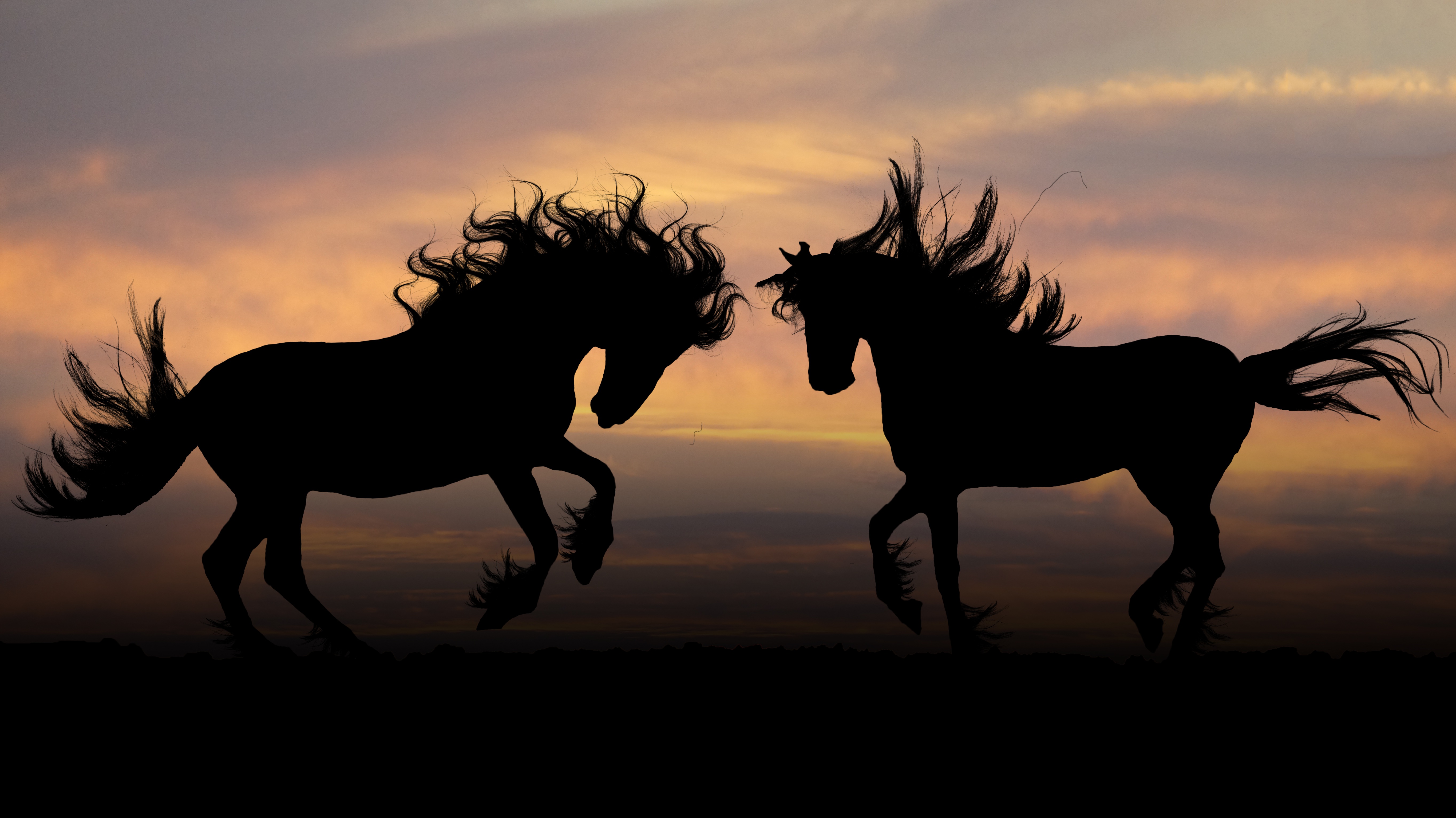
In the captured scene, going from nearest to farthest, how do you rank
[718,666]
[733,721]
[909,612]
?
1. [733,721]
2. [718,666]
3. [909,612]

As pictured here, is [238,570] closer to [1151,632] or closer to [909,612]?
[909,612]

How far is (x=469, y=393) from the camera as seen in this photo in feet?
24.7

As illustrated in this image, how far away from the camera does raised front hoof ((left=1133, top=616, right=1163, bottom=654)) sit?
8.45 metres

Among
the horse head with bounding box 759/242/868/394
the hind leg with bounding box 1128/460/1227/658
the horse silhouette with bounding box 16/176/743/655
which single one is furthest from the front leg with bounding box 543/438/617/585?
the hind leg with bounding box 1128/460/1227/658

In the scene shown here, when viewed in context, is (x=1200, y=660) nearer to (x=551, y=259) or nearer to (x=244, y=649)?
(x=551, y=259)

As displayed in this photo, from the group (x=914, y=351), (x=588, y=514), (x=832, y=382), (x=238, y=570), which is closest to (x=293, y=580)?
(x=238, y=570)

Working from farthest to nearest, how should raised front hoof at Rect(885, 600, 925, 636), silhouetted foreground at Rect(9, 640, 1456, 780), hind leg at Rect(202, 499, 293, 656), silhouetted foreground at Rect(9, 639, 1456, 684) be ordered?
1. raised front hoof at Rect(885, 600, 925, 636)
2. hind leg at Rect(202, 499, 293, 656)
3. silhouetted foreground at Rect(9, 639, 1456, 684)
4. silhouetted foreground at Rect(9, 640, 1456, 780)

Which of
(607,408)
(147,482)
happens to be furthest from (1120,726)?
(147,482)

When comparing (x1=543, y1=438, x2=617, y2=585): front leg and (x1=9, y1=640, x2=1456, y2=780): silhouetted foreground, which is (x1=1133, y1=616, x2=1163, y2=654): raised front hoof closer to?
(x1=9, y1=640, x2=1456, y2=780): silhouetted foreground

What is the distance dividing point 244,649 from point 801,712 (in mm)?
3623

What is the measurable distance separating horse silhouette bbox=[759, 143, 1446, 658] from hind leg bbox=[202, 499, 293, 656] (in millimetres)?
3552

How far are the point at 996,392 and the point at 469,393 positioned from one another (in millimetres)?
3336

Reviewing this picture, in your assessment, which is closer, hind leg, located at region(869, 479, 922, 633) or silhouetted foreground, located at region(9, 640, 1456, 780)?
silhouetted foreground, located at region(9, 640, 1456, 780)

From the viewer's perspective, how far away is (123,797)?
16.8 ft
